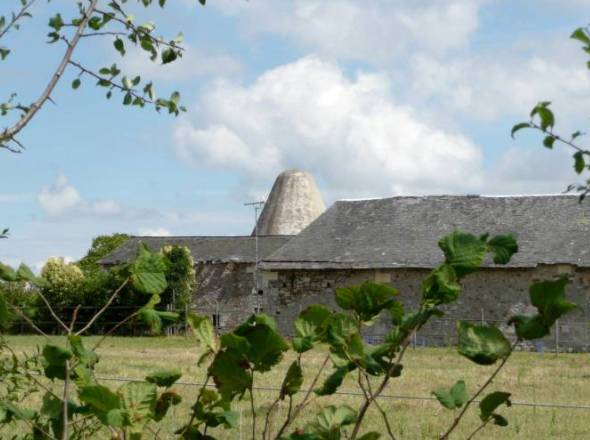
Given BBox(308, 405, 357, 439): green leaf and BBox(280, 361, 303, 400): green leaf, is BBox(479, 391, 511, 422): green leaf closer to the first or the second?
BBox(308, 405, 357, 439): green leaf

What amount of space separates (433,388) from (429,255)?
1313cm

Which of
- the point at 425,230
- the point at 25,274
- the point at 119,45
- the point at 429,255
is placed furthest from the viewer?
the point at 425,230

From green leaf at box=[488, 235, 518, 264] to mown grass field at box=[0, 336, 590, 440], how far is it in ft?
6.46

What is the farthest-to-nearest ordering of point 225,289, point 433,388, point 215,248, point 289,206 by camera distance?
point 289,206
point 215,248
point 225,289
point 433,388

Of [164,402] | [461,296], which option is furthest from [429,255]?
[164,402]

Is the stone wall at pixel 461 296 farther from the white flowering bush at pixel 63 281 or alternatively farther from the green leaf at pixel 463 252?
the green leaf at pixel 463 252

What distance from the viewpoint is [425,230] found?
29.8 meters

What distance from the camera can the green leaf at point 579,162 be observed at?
1.83 metres

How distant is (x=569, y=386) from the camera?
16109 mm

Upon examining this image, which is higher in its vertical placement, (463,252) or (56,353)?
(463,252)

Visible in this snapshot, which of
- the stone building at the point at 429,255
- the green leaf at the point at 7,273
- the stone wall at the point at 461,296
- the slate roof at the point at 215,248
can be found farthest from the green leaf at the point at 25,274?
the slate roof at the point at 215,248

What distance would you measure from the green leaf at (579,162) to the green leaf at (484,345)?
343mm

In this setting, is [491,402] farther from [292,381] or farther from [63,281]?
[63,281]

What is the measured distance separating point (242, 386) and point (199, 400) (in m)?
0.22
